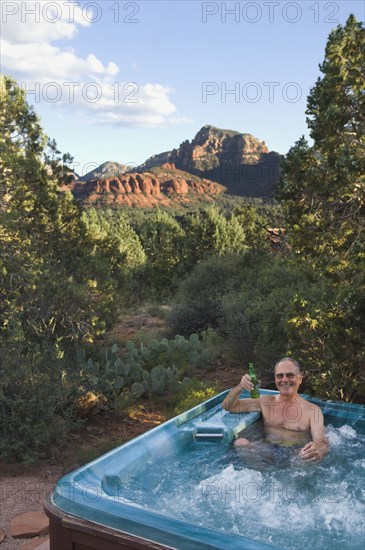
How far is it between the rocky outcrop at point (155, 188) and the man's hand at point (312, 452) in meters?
40.2

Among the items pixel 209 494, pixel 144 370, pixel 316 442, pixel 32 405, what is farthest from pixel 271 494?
pixel 144 370

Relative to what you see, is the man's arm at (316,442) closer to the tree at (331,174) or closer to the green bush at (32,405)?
the tree at (331,174)

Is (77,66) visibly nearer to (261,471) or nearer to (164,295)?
(261,471)

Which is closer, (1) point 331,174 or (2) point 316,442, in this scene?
(2) point 316,442

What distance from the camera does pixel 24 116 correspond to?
25.3 feet

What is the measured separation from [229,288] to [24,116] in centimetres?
Result: 480

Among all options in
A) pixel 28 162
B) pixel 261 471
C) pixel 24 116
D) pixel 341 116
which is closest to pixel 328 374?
pixel 261 471

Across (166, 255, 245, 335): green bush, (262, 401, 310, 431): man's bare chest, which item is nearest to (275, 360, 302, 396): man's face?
(262, 401, 310, 431): man's bare chest

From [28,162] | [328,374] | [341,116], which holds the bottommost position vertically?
[328,374]

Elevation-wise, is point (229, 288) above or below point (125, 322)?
above

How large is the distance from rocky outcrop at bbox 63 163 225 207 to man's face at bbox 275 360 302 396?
39.9 metres

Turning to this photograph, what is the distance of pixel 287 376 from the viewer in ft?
14.0

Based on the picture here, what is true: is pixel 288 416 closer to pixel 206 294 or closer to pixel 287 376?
pixel 287 376

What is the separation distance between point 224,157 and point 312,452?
62631mm
